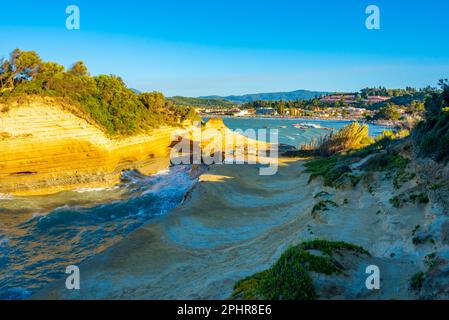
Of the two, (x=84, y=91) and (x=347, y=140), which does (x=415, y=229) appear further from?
(x=84, y=91)

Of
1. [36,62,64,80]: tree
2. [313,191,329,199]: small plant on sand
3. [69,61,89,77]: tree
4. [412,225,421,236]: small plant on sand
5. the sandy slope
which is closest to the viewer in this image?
the sandy slope

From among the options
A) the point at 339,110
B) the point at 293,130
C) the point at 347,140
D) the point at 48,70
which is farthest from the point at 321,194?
the point at 339,110

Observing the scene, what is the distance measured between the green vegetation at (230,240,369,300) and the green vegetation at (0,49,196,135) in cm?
2100

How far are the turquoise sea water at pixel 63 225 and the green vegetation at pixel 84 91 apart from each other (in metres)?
6.20

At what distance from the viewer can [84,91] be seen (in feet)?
85.7

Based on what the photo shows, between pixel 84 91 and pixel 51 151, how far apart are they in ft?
23.5

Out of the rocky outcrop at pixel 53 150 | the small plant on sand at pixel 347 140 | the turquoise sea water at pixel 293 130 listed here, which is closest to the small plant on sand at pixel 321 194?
the rocky outcrop at pixel 53 150

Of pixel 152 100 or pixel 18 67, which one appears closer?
pixel 18 67

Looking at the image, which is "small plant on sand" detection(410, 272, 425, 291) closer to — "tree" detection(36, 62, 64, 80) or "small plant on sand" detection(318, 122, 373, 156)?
"small plant on sand" detection(318, 122, 373, 156)

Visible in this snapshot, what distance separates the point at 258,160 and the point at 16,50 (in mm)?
21479

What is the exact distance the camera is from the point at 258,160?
30.2 meters

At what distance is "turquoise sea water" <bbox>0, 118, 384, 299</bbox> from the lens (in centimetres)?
1134

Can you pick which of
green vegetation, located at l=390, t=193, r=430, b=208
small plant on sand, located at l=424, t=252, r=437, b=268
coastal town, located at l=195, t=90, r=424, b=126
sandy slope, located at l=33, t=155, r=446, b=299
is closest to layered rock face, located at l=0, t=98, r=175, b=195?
sandy slope, located at l=33, t=155, r=446, b=299

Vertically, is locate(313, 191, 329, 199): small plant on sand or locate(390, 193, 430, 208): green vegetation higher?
locate(390, 193, 430, 208): green vegetation
